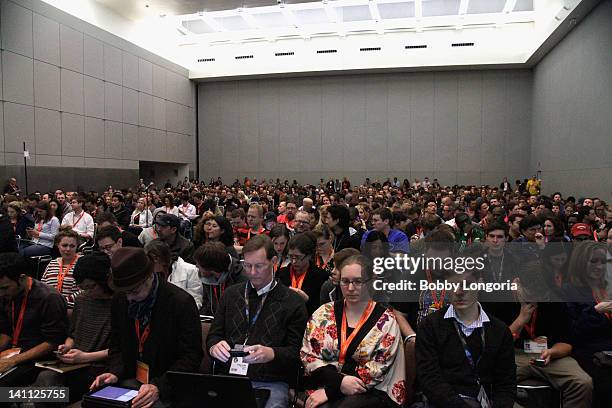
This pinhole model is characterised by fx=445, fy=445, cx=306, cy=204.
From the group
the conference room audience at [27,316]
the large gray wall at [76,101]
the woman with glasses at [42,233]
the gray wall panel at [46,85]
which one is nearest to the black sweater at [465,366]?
the conference room audience at [27,316]

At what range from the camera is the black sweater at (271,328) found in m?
3.01

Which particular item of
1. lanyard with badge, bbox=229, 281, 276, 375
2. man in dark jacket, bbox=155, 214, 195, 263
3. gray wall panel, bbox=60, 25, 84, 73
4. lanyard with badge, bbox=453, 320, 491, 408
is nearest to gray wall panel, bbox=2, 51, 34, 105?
gray wall panel, bbox=60, 25, 84, 73

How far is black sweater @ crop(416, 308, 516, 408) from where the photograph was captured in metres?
2.72

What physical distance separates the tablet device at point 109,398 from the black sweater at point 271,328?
60 cm

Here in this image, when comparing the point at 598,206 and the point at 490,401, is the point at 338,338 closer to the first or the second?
the point at 490,401

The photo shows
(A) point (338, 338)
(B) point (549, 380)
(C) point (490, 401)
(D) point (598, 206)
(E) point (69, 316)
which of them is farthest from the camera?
(D) point (598, 206)

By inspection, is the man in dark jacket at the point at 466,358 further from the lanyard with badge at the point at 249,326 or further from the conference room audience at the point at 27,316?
the conference room audience at the point at 27,316

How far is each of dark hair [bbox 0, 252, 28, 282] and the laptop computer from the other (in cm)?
177

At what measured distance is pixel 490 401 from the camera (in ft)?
9.01

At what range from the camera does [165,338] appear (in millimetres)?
2879

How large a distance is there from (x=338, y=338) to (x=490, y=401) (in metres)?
1.00

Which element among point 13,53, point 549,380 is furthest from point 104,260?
point 13,53

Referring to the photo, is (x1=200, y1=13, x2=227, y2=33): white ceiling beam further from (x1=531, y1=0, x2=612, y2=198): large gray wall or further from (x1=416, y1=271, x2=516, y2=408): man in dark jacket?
(x1=416, y1=271, x2=516, y2=408): man in dark jacket

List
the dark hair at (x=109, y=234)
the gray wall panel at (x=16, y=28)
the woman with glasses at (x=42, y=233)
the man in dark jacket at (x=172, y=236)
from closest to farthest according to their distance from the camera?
the dark hair at (x=109, y=234)
the man in dark jacket at (x=172, y=236)
the woman with glasses at (x=42, y=233)
the gray wall panel at (x=16, y=28)
